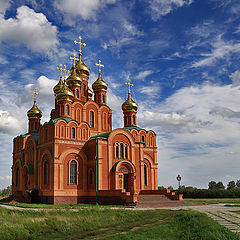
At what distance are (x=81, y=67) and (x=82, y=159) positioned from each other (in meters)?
11.1

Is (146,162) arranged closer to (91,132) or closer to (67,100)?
(91,132)

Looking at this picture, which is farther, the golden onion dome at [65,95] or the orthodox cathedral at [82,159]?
the golden onion dome at [65,95]

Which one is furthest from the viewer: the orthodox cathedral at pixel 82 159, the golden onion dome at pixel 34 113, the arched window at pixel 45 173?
the golden onion dome at pixel 34 113

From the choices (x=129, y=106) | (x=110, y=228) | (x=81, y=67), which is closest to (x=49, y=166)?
(x=129, y=106)

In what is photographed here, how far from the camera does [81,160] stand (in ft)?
88.2

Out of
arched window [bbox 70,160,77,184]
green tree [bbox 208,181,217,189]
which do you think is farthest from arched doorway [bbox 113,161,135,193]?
green tree [bbox 208,181,217,189]

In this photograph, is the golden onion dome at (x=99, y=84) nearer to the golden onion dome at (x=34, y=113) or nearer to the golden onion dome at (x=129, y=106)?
the golden onion dome at (x=129, y=106)

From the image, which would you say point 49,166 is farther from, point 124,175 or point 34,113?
point 34,113

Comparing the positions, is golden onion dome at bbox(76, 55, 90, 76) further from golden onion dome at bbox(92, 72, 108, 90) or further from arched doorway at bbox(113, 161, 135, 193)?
arched doorway at bbox(113, 161, 135, 193)

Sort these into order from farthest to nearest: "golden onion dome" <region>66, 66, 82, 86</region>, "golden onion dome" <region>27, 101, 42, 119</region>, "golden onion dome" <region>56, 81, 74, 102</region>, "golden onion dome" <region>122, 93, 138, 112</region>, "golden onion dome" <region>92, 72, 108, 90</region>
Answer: "golden onion dome" <region>27, 101, 42, 119</region> → "golden onion dome" <region>122, 93, 138, 112</region> → "golden onion dome" <region>92, 72, 108, 90</region> → "golden onion dome" <region>66, 66, 82, 86</region> → "golden onion dome" <region>56, 81, 74, 102</region>

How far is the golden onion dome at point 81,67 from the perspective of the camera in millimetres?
33188

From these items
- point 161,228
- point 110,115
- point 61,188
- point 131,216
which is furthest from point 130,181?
point 161,228

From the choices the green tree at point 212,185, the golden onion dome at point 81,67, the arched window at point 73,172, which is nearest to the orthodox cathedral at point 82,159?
the arched window at point 73,172

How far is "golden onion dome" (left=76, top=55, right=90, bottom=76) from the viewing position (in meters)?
33.2
